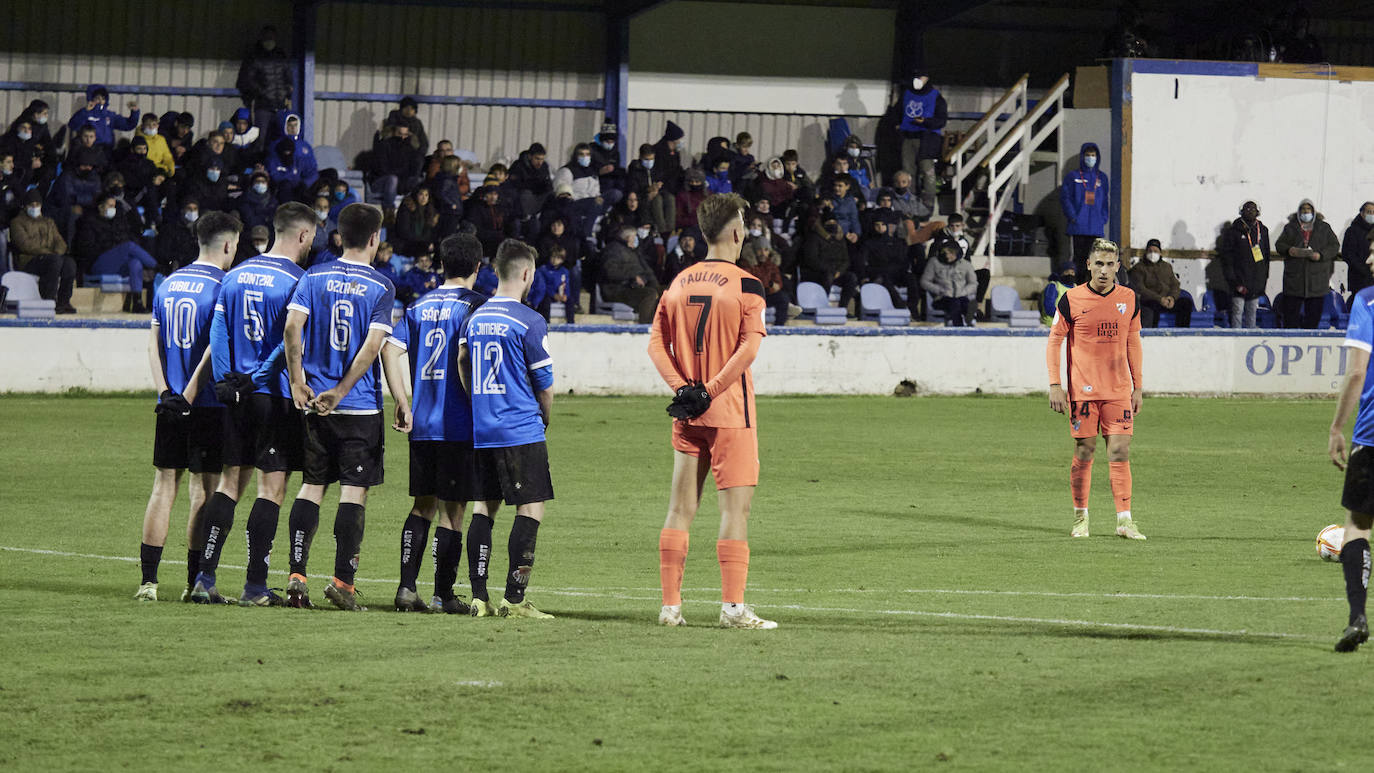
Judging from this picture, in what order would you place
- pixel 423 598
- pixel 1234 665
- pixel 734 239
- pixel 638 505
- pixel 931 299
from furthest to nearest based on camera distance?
pixel 931 299 < pixel 638 505 < pixel 423 598 < pixel 734 239 < pixel 1234 665

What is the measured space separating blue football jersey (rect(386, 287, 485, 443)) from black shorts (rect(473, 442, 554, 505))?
229 millimetres

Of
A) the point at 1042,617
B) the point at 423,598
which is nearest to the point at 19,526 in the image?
the point at 423,598

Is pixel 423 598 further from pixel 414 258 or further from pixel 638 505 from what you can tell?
pixel 414 258

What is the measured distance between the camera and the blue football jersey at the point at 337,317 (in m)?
8.83

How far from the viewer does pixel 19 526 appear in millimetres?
12328

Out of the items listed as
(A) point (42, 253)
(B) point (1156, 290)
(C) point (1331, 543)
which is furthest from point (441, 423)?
(B) point (1156, 290)

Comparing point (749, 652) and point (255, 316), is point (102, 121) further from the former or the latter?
point (749, 652)

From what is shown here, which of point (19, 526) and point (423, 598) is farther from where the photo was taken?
point (19, 526)

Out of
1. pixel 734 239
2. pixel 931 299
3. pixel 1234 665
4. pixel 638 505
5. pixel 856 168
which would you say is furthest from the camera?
pixel 856 168

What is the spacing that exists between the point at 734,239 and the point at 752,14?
2722 cm

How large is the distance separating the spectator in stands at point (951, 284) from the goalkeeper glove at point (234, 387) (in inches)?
769

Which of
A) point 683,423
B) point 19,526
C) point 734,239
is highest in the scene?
point 734,239

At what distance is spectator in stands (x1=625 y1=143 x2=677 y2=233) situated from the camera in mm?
27433

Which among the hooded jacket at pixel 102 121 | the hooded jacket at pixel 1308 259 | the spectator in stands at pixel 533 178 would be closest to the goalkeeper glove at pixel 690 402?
the spectator in stands at pixel 533 178
